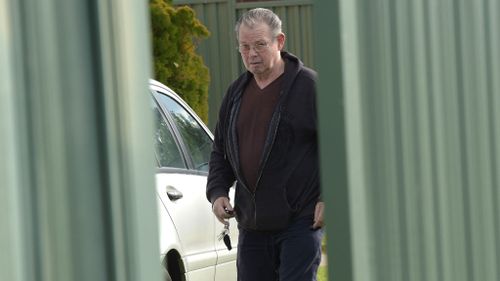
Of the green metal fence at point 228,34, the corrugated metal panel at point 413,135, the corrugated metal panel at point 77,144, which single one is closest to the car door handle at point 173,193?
the corrugated metal panel at point 413,135

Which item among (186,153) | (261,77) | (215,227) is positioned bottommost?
(215,227)

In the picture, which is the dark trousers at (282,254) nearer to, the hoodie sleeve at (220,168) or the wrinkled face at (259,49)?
the hoodie sleeve at (220,168)

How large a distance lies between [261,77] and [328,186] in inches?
131

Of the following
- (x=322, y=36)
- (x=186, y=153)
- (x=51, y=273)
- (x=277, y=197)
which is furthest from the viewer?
(x=186, y=153)

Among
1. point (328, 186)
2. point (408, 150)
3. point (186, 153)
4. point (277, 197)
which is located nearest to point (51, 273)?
point (328, 186)

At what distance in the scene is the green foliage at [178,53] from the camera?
38.6 feet

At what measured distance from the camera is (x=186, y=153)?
750 cm

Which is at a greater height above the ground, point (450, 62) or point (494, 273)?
point (450, 62)

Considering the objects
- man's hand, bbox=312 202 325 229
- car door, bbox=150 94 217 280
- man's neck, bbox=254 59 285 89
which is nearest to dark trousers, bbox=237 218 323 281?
man's hand, bbox=312 202 325 229

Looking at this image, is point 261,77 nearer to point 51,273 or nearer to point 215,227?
point 215,227

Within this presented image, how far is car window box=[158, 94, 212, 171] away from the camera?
7541mm

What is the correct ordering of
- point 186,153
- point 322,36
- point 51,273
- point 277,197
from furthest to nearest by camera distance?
point 186,153 < point 277,197 < point 322,36 < point 51,273

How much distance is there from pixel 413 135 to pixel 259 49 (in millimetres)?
3288

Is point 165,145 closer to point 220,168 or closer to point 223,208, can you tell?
point 220,168
